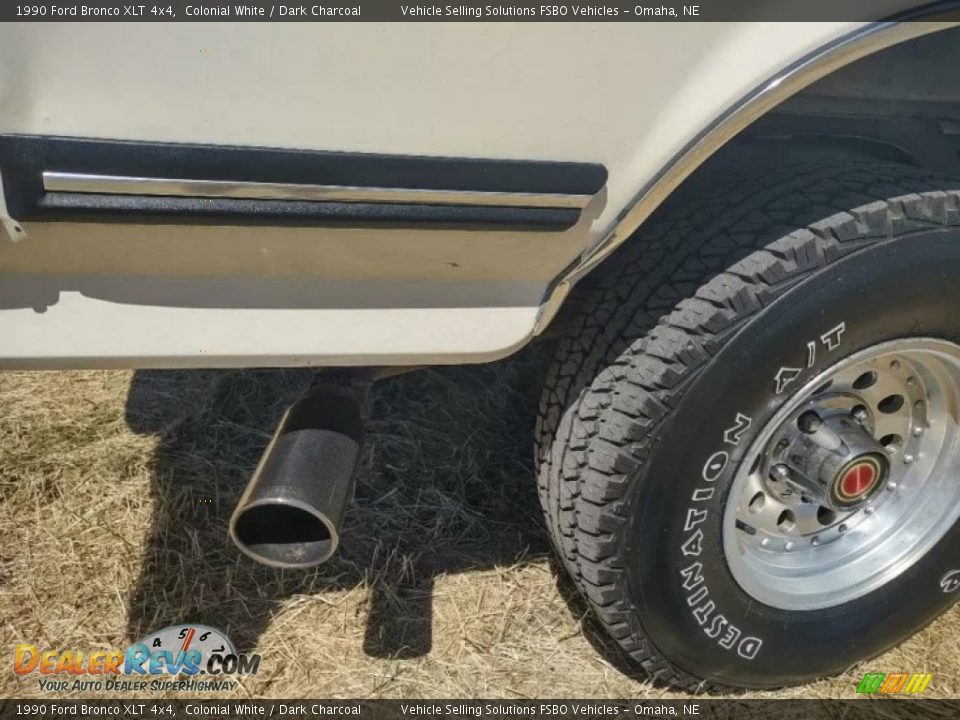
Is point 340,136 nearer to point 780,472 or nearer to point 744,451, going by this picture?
point 744,451

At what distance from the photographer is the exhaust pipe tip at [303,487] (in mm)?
1442

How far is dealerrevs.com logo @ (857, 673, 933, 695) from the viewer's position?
205cm

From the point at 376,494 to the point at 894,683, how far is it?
142cm

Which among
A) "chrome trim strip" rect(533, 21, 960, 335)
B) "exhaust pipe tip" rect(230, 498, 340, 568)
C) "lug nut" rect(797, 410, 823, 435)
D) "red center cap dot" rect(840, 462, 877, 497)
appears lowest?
"exhaust pipe tip" rect(230, 498, 340, 568)

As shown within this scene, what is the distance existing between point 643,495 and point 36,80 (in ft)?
3.99

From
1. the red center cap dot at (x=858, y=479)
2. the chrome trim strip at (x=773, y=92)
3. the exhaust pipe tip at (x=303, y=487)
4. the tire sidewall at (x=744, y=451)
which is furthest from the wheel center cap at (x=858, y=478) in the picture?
the exhaust pipe tip at (x=303, y=487)

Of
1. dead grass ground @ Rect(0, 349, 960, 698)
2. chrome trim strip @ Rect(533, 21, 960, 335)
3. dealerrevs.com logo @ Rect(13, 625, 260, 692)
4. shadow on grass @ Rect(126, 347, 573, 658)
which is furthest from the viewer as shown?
shadow on grass @ Rect(126, 347, 573, 658)

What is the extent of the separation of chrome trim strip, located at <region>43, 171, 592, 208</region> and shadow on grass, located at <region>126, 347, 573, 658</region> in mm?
1215

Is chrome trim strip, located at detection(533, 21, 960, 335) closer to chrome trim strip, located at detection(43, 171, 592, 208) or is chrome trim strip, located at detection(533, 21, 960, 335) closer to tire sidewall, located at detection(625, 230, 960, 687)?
chrome trim strip, located at detection(43, 171, 592, 208)

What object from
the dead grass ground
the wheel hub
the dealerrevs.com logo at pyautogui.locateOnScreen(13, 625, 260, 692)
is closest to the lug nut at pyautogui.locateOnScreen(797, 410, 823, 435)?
the wheel hub

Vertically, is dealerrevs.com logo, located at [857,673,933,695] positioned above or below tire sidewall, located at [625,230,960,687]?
below

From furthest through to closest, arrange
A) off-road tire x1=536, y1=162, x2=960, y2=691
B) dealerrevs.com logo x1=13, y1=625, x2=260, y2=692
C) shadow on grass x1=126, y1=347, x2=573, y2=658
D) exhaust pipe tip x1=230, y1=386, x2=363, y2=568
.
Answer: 1. shadow on grass x1=126, y1=347, x2=573, y2=658
2. dealerrevs.com logo x1=13, y1=625, x2=260, y2=692
3. off-road tire x1=536, y1=162, x2=960, y2=691
4. exhaust pipe tip x1=230, y1=386, x2=363, y2=568

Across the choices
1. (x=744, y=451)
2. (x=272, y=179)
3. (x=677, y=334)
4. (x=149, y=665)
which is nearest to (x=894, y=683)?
(x=744, y=451)

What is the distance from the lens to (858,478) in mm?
1821
